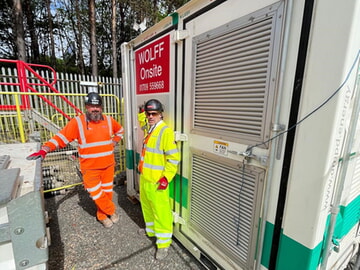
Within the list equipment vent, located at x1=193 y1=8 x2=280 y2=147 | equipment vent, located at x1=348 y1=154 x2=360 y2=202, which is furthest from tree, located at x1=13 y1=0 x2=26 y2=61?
equipment vent, located at x1=348 y1=154 x2=360 y2=202

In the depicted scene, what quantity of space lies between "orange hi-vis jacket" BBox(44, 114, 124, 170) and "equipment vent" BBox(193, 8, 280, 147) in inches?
63.0

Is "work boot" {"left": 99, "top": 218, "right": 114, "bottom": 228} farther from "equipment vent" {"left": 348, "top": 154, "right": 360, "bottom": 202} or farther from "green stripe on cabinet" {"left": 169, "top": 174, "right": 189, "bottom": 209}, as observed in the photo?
"equipment vent" {"left": 348, "top": 154, "right": 360, "bottom": 202}

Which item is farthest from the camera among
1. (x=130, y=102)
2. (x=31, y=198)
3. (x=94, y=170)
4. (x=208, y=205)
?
(x=130, y=102)

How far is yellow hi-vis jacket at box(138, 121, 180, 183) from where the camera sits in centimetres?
214

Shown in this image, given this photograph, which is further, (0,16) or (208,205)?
(0,16)

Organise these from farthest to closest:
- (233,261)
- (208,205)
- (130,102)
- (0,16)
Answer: (0,16) < (130,102) < (208,205) < (233,261)

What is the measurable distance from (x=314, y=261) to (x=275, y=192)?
0.49 m

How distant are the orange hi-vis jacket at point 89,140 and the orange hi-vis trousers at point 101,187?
4.2 inches

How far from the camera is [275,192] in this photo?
4.70 feet

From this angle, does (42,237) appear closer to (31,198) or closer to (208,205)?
(31,198)

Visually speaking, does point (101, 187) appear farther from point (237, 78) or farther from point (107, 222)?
point (237, 78)

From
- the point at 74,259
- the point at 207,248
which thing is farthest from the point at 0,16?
the point at 207,248

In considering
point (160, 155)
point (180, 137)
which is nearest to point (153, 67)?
point (180, 137)

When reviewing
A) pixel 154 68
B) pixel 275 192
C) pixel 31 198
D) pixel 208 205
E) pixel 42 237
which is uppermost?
pixel 154 68
